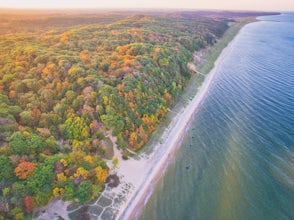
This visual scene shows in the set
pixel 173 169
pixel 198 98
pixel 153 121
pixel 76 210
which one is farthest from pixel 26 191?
pixel 198 98

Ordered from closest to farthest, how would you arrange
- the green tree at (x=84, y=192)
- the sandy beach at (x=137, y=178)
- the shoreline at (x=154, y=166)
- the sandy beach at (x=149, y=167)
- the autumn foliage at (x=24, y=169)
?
the autumn foliage at (x=24, y=169), the green tree at (x=84, y=192), the sandy beach at (x=137, y=178), the shoreline at (x=154, y=166), the sandy beach at (x=149, y=167)

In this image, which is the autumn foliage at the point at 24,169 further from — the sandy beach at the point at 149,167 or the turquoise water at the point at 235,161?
→ the turquoise water at the point at 235,161

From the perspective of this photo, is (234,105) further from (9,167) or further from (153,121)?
(9,167)

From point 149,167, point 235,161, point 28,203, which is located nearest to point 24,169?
point 28,203

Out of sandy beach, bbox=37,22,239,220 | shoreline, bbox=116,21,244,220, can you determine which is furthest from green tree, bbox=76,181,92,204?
shoreline, bbox=116,21,244,220

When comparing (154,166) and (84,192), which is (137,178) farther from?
(84,192)

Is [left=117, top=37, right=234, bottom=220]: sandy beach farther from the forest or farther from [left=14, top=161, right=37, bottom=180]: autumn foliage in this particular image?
[left=14, top=161, right=37, bottom=180]: autumn foliage

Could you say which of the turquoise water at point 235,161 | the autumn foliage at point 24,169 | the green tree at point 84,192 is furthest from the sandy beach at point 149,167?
the autumn foliage at point 24,169
